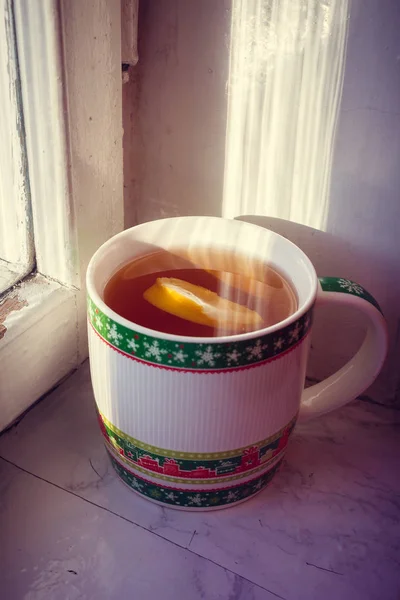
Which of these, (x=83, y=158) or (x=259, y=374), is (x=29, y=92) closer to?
(x=83, y=158)

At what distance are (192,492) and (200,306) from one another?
0.15 metres

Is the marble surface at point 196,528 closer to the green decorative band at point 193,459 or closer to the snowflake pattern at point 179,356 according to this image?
the green decorative band at point 193,459

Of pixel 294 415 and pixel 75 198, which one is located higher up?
pixel 75 198

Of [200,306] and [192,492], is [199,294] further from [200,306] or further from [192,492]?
[192,492]

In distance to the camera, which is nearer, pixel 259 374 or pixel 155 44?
pixel 259 374

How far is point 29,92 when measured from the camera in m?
0.55

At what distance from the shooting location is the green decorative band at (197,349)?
1.47 ft

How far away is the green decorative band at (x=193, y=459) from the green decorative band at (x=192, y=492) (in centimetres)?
2

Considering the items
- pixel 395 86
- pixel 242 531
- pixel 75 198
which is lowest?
pixel 242 531

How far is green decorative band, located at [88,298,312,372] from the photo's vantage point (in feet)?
1.47

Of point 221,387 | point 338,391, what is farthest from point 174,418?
point 338,391

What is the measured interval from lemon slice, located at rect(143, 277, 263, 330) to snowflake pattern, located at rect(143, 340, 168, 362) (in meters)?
0.07

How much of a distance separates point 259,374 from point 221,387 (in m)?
0.03

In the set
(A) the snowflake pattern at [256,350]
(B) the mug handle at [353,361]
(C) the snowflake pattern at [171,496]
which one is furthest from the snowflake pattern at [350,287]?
(C) the snowflake pattern at [171,496]
